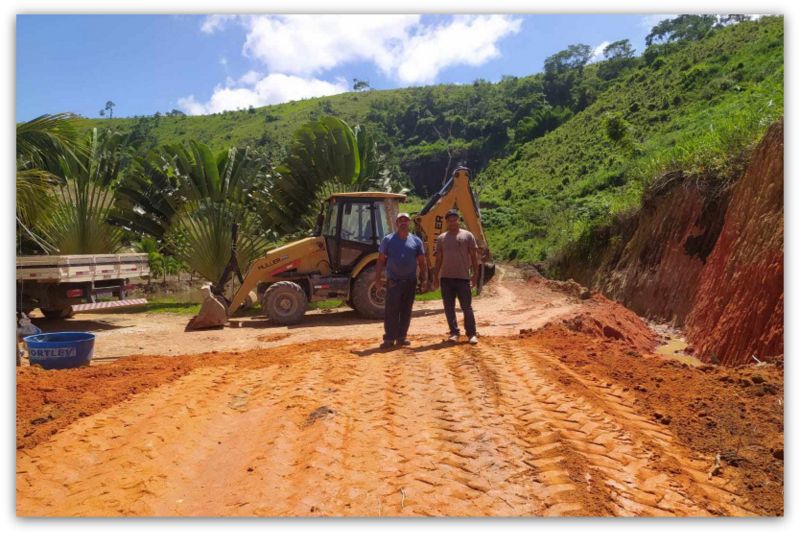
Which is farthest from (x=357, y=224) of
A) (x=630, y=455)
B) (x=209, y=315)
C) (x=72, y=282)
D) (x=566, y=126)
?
(x=566, y=126)

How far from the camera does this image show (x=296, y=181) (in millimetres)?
16516

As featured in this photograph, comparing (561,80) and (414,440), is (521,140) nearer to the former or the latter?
(561,80)

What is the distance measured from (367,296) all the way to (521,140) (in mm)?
39217

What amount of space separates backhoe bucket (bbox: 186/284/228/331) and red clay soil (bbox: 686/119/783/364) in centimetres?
742

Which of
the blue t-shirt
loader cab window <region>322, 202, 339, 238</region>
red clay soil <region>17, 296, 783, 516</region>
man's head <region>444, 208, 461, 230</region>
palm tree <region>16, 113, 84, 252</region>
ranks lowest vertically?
red clay soil <region>17, 296, 783, 516</region>

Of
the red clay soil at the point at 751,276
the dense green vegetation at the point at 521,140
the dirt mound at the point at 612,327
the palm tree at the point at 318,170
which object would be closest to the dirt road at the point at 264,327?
the dirt mound at the point at 612,327

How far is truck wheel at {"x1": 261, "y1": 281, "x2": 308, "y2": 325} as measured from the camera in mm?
10359

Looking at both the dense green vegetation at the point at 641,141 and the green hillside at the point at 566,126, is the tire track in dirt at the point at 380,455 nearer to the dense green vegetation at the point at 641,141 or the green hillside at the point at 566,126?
the green hillside at the point at 566,126

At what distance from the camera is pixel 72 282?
30.9 ft

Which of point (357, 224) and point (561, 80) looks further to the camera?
point (561, 80)

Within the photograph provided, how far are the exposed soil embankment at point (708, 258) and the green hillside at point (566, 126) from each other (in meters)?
0.69

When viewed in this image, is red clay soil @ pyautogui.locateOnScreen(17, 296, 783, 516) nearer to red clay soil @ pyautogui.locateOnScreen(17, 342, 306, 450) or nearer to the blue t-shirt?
red clay soil @ pyautogui.locateOnScreen(17, 342, 306, 450)

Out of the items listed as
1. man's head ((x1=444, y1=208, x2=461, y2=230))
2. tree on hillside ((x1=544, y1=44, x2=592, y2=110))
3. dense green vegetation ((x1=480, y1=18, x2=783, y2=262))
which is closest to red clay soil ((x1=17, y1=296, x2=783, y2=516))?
man's head ((x1=444, y1=208, x2=461, y2=230))

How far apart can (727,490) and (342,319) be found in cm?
837
